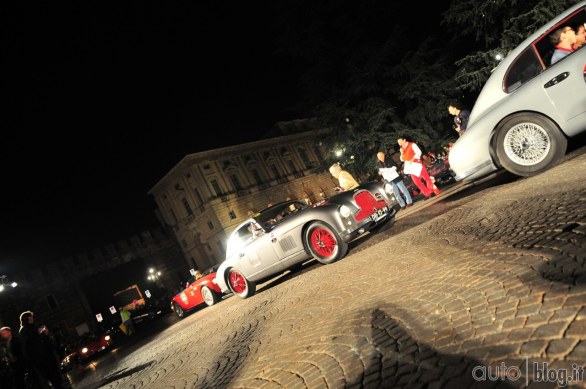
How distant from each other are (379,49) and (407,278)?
16805 millimetres

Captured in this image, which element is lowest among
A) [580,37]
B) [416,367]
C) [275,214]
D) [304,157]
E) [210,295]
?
[416,367]

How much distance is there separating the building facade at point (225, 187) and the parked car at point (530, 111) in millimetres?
30235

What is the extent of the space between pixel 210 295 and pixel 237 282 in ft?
14.8

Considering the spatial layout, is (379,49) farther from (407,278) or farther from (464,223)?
(407,278)

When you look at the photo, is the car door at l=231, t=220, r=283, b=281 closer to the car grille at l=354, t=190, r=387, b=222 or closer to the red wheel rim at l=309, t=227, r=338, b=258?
the red wheel rim at l=309, t=227, r=338, b=258

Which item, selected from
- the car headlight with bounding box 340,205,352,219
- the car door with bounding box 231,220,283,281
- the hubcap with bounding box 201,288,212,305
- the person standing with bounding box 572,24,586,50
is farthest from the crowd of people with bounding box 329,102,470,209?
the hubcap with bounding box 201,288,212,305

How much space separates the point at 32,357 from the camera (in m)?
6.05

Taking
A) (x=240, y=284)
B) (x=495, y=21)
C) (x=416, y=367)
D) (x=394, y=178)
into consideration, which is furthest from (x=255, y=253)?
(x=495, y=21)

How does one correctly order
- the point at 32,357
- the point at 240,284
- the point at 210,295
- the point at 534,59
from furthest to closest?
the point at 210,295 → the point at 240,284 → the point at 32,357 → the point at 534,59

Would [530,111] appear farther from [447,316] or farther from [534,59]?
[447,316]

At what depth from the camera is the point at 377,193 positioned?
7234 mm

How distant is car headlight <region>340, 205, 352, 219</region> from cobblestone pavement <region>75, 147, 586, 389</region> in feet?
4.07

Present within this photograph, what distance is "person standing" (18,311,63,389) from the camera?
19.9ft

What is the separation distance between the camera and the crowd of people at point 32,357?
6.08 metres
